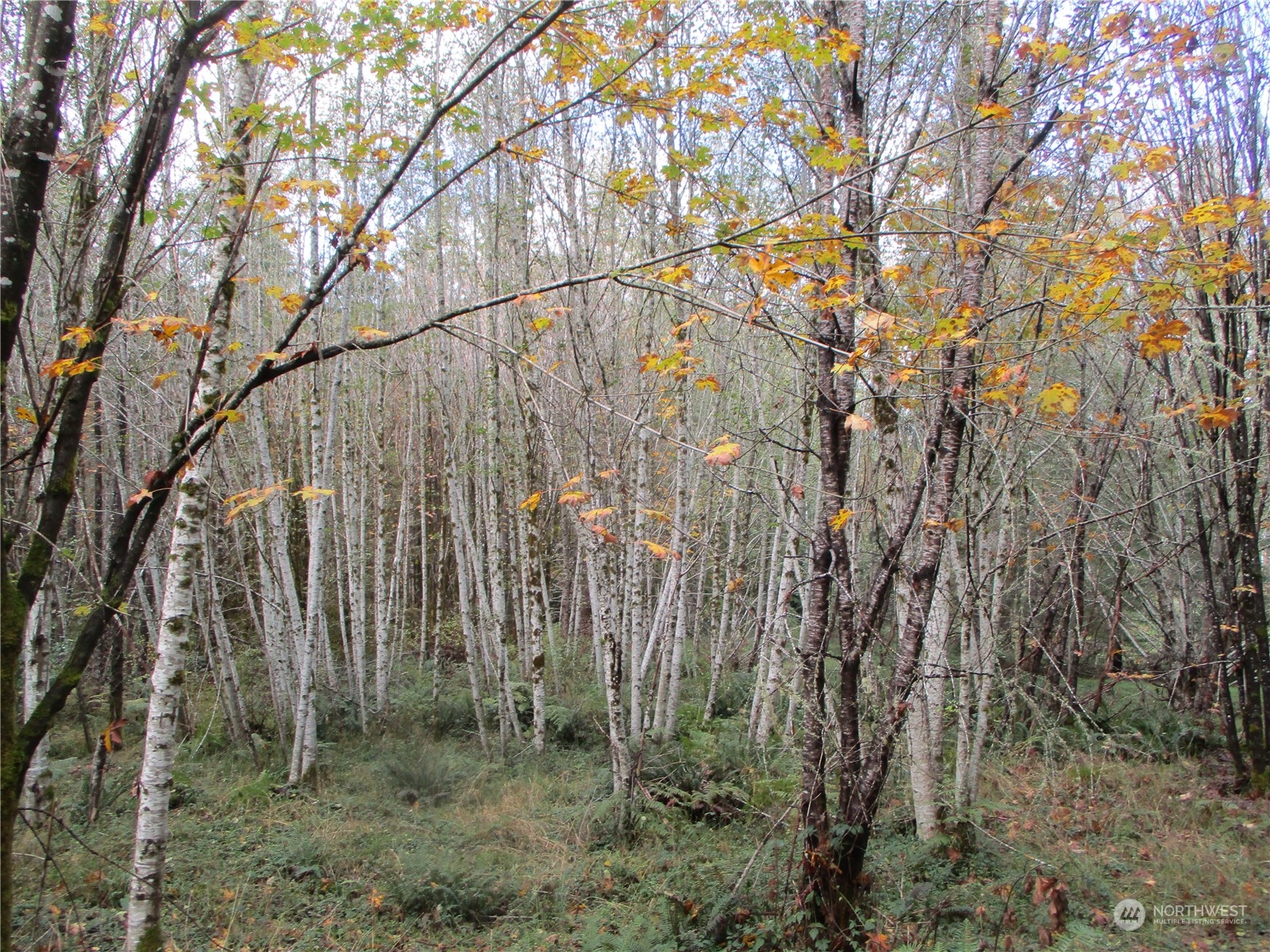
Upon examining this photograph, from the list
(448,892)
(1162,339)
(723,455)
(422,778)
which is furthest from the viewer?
(422,778)

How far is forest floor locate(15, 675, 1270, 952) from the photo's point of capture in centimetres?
388

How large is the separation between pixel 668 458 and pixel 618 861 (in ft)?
15.4

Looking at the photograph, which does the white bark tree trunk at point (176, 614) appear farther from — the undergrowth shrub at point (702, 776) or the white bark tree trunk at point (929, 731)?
the undergrowth shrub at point (702, 776)

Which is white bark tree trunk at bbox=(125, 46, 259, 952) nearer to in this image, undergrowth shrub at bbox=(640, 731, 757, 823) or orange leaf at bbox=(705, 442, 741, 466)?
orange leaf at bbox=(705, 442, 741, 466)

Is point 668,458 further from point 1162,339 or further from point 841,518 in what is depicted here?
point 1162,339

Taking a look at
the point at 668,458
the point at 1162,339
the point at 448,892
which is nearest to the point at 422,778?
the point at 448,892

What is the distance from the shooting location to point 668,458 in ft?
28.1

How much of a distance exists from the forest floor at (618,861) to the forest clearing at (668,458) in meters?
0.05

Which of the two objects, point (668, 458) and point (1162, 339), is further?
point (668, 458)

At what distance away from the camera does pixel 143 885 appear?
275 cm

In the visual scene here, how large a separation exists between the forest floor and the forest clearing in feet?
0.15

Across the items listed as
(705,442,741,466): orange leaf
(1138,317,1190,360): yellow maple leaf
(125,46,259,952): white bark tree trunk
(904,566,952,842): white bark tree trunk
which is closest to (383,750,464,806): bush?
(125,46,259,952): white bark tree trunk

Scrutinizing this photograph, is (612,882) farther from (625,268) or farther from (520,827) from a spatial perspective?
(625,268)

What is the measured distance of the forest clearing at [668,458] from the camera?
2.39m
